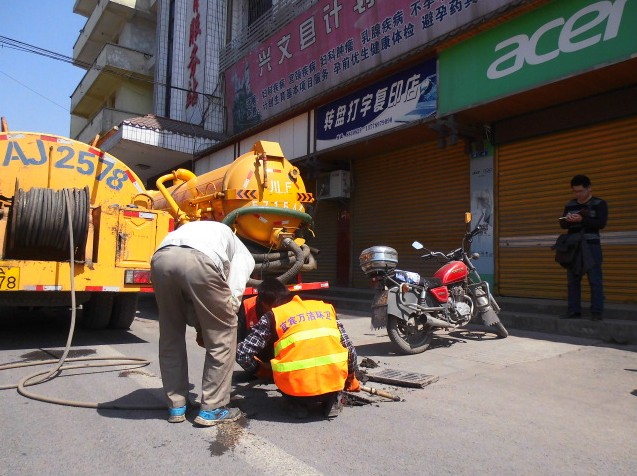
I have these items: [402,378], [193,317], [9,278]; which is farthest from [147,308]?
[193,317]

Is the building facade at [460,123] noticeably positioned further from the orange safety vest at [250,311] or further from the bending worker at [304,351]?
the bending worker at [304,351]

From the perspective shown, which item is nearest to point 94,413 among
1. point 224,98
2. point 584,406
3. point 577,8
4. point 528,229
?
point 584,406

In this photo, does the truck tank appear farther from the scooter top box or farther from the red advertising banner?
the red advertising banner

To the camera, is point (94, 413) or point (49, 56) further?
point (49, 56)

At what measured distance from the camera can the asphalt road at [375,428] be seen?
2.74 meters

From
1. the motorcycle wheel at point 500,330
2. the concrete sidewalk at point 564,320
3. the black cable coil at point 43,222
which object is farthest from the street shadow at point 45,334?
the concrete sidewalk at point 564,320

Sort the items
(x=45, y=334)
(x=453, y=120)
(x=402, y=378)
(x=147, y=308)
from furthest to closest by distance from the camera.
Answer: (x=147, y=308)
(x=453, y=120)
(x=45, y=334)
(x=402, y=378)

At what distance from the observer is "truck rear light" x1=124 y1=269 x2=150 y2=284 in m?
6.02

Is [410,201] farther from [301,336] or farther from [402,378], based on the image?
[301,336]

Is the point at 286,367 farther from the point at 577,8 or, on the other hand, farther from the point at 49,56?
the point at 49,56

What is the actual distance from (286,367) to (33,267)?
12.0 feet

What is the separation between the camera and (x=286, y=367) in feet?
10.8

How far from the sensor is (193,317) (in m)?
3.46

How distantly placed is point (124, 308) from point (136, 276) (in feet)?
4.15
